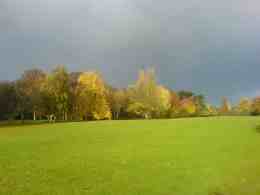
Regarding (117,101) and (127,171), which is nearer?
(127,171)

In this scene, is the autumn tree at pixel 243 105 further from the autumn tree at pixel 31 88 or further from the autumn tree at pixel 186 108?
the autumn tree at pixel 31 88

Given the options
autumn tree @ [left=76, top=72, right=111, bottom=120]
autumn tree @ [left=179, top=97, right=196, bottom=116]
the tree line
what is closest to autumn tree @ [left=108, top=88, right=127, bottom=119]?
the tree line

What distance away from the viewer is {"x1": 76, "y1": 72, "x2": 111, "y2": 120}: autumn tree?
2589 inches

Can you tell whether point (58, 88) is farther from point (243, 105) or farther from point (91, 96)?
point (243, 105)

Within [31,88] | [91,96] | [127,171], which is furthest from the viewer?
[31,88]

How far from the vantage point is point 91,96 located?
6562 cm

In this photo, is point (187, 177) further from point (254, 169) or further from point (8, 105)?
point (8, 105)

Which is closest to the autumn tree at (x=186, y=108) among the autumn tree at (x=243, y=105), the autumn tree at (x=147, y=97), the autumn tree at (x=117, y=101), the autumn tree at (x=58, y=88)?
the autumn tree at (x=147, y=97)

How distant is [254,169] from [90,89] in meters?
52.0

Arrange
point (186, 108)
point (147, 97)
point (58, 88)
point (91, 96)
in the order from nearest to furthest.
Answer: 1. point (58, 88)
2. point (91, 96)
3. point (147, 97)
4. point (186, 108)

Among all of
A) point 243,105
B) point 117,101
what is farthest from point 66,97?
point 243,105

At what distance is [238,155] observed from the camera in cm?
2164

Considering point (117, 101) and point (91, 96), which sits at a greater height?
point (91, 96)

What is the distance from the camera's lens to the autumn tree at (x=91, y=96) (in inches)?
2589
